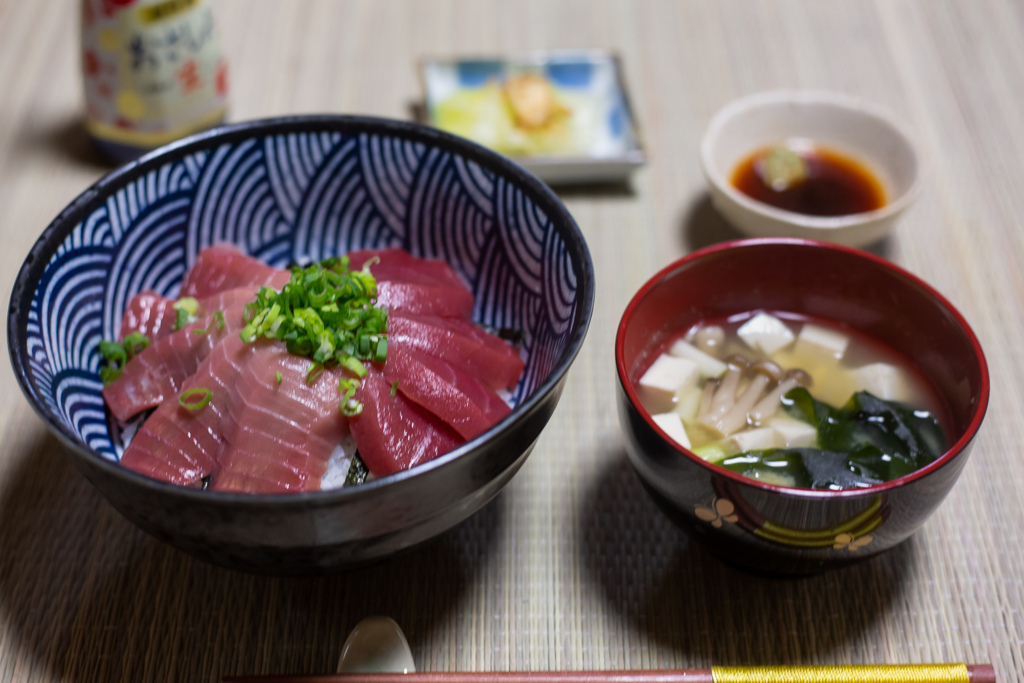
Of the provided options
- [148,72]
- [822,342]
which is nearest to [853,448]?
[822,342]

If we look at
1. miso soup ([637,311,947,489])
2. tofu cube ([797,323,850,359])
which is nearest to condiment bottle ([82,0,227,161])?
miso soup ([637,311,947,489])

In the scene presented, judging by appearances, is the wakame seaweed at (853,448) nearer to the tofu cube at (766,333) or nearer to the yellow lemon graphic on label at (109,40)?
the tofu cube at (766,333)

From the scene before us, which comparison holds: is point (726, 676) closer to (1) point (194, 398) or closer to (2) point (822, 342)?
(2) point (822, 342)

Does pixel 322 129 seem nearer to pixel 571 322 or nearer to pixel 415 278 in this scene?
pixel 415 278

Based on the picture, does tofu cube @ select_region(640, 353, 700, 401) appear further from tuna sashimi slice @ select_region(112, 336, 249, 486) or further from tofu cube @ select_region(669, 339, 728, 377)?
tuna sashimi slice @ select_region(112, 336, 249, 486)

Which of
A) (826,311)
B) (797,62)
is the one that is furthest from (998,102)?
(826,311)

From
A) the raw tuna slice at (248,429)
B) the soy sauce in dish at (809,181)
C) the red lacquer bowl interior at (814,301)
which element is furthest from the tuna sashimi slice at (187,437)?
the soy sauce in dish at (809,181)
